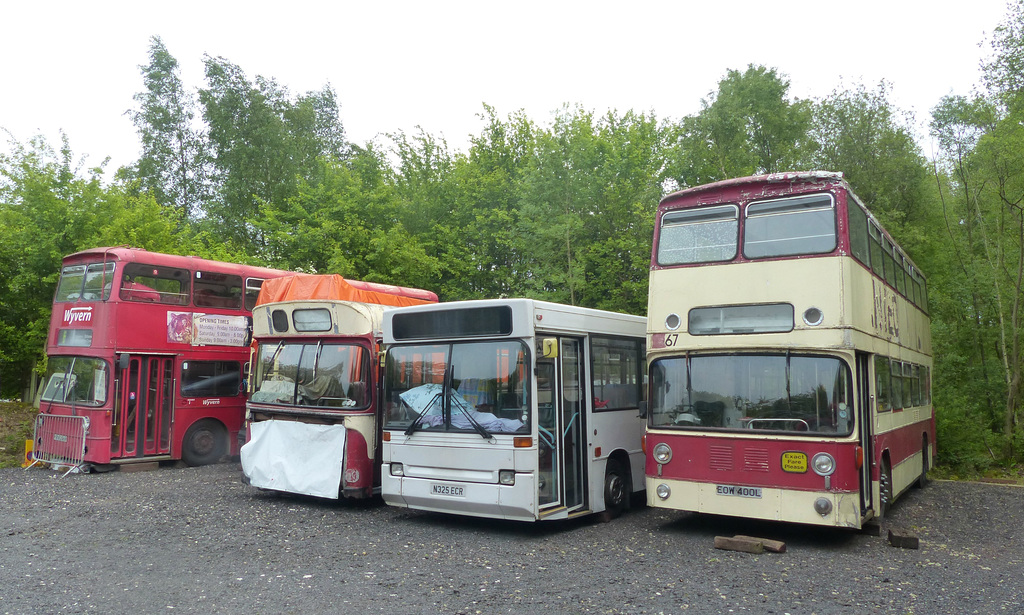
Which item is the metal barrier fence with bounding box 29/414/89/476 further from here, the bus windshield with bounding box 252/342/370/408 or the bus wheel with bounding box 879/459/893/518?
the bus wheel with bounding box 879/459/893/518

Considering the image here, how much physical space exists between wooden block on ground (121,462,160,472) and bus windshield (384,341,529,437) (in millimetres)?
7972

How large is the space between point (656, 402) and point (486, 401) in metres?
2.03

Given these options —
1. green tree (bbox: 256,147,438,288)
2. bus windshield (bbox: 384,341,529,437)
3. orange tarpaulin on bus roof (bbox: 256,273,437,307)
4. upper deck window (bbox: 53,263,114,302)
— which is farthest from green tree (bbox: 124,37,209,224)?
bus windshield (bbox: 384,341,529,437)

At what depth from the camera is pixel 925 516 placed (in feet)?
36.0

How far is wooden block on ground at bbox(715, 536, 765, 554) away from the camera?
26.8ft

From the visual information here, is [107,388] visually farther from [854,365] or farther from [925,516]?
[925,516]

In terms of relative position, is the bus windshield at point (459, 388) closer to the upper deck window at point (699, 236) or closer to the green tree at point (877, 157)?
the upper deck window at point (699, 236)

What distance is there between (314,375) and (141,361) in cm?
612

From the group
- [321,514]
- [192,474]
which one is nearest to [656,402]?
[321,514]

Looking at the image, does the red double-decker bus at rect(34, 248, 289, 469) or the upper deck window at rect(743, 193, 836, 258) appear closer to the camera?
the upper deck window at rect(743, 193, 836, 258)

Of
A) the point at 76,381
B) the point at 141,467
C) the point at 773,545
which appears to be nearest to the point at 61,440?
the point at 76,381

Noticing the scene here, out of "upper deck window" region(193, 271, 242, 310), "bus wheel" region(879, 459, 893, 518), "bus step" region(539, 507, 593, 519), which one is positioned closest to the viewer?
"bus step" region(539, 507, 593, 519)

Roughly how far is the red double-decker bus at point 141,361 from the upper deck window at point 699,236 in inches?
349

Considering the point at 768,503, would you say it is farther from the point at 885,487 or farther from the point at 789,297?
the point at 885,487
